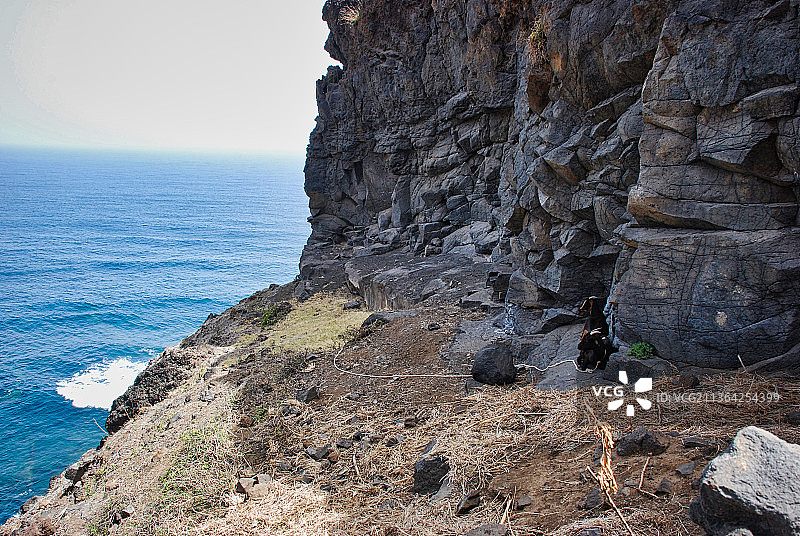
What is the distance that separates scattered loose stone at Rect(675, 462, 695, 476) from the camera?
163 inches

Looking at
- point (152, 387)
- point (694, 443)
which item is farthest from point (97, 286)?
point (694, 443)

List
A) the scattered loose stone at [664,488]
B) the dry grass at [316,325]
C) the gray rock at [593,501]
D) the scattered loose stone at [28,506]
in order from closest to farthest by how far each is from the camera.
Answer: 1. the scattered loose stone at [664,488]
2. the gray rock at [593,501]
3. the scattered loose stone at [28,506]
4. the dry grass at [316,325]

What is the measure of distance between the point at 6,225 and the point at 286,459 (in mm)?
77826

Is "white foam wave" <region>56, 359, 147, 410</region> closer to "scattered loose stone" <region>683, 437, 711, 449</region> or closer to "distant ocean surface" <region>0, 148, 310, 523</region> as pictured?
"distant ocean surface" <region>0, 148, 310, 523</region>

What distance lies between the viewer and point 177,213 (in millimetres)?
83625

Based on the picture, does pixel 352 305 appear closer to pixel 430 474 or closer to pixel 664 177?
pixel 664 177

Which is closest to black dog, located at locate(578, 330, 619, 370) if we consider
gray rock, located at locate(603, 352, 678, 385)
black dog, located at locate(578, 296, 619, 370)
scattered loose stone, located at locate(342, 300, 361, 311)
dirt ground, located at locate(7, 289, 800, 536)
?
black dog, located at locate(578, 296, 619, 370)

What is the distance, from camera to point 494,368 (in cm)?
787

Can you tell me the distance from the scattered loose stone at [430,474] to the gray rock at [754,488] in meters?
2.72

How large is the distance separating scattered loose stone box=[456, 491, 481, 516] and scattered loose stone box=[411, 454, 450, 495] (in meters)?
0.57

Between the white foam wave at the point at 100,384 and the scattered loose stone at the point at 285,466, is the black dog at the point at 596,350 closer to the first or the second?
the scattered loose stone at the point at 285,466

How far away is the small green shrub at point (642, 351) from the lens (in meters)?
6.89

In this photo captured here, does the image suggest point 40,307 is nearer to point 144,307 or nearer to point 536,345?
point 144,307

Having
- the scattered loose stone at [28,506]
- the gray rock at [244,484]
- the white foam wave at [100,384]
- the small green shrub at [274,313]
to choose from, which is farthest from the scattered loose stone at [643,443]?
the white foam wave at [100,384]
